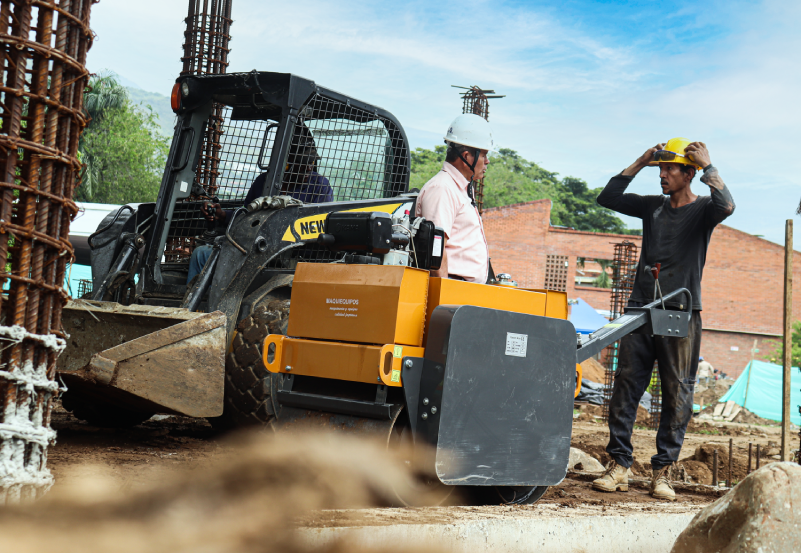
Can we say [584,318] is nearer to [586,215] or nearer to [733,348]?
[733,348]

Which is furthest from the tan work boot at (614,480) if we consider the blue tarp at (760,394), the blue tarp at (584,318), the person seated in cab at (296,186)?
the blue tarp at (584,318)

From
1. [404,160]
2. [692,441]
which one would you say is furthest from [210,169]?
[692,441]

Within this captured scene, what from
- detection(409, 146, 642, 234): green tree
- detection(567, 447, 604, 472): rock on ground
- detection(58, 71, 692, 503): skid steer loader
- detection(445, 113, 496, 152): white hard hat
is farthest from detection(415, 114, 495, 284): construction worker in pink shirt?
detection(409, 146, 642, 234): green tree

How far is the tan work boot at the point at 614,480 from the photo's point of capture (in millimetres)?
→ 5430

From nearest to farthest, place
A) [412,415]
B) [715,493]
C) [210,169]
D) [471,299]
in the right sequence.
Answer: [412,415] → [471,299] → [715,493] → [210,169]

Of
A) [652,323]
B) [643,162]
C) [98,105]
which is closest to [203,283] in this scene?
[652,323]

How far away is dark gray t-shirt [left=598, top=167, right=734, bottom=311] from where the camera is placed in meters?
5.48

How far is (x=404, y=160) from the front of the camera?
6.90 metres

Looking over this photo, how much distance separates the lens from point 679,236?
574cm

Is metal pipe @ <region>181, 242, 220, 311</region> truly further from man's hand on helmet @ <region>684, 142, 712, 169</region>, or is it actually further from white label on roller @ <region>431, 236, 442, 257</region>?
man's hand on helmet @ <region>684, 142, 712, 169</region>

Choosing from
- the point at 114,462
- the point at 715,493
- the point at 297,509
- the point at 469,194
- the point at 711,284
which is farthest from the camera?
the point at 711,284

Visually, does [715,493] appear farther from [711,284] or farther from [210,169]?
[711,284]

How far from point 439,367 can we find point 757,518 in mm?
1539

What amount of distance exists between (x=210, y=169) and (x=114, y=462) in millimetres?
4410
